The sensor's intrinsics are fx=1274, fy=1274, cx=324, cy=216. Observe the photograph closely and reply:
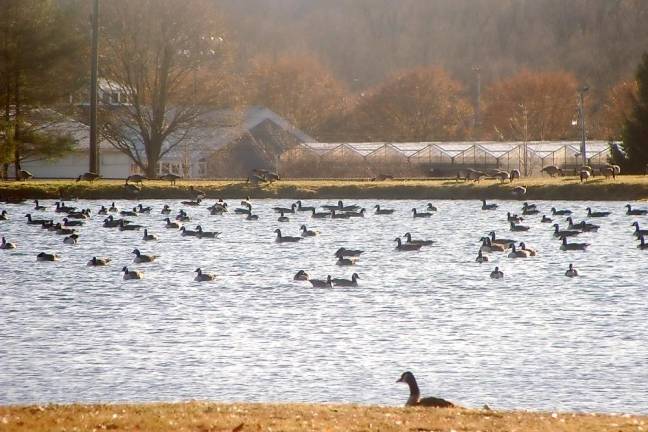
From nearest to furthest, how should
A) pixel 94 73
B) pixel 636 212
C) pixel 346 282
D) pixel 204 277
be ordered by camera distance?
pixel 346 282
pixel 204 277
pixel 636 212
pixel 94 73

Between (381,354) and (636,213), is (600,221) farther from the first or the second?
(381,354)

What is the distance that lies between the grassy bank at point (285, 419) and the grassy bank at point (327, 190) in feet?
157

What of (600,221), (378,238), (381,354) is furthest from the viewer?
(600,221)

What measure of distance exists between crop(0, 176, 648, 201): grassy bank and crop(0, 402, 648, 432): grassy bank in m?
48.0

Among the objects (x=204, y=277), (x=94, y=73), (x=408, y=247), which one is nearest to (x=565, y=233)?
(x=408, y=247)

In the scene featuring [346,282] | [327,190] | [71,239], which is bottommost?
[346,282]

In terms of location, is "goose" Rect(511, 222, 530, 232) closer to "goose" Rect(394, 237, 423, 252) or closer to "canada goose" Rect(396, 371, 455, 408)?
"goose" Rect(394, 237, 423, 252)

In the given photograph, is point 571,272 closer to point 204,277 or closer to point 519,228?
point 204,277

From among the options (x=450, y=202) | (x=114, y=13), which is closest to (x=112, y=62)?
(x=114, y=13)

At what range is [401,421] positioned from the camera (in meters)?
15.0

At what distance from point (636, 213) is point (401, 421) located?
127ft

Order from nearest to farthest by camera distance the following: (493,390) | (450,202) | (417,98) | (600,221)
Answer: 1. (493,390)
2. (600,221)
3. (450,202)
4. (417,98)

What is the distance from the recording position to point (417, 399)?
16875 millimetres

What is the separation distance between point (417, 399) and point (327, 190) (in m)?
50.0
